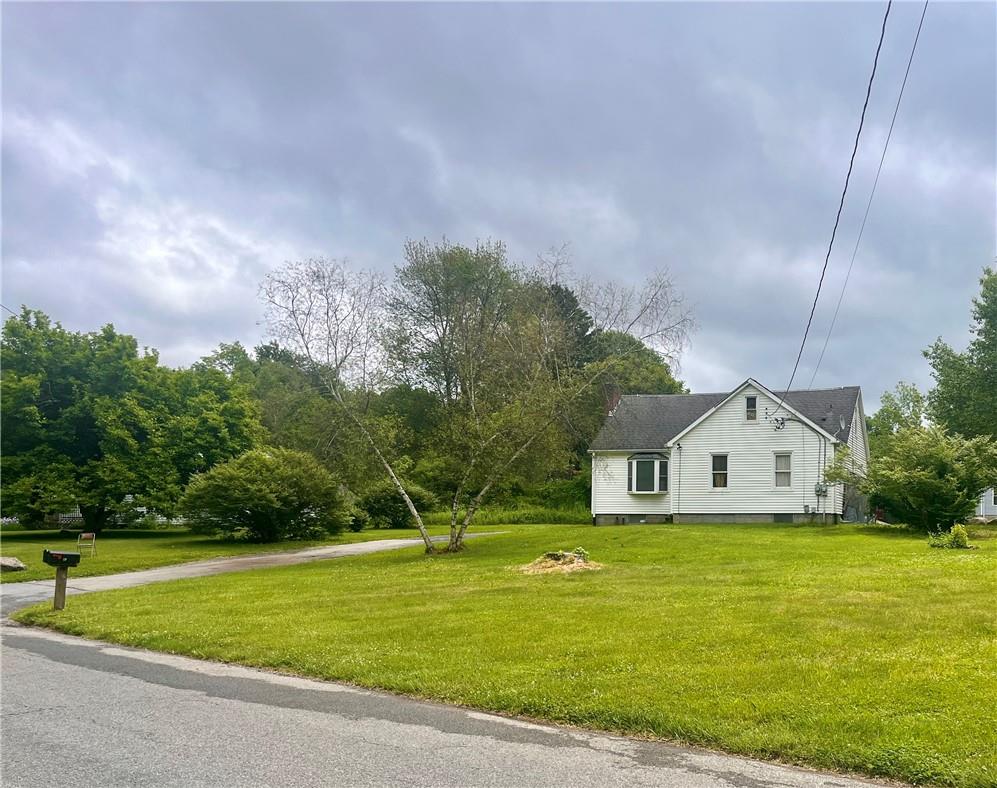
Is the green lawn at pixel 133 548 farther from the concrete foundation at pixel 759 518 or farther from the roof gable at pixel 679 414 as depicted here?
the concrete foundation at pixel 759 518

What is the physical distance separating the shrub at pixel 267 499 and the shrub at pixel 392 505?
5.90m

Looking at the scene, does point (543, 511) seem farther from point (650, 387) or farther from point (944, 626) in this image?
point (944, 626)

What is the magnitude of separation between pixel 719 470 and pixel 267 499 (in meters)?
17.2

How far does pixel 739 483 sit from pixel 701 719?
25535mm

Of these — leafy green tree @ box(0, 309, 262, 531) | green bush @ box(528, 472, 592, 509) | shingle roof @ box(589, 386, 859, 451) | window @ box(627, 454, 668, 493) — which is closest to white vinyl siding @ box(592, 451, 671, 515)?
window @ box(627, 454, 668, 493)

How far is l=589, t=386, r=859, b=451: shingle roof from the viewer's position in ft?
101

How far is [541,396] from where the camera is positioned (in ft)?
70.4

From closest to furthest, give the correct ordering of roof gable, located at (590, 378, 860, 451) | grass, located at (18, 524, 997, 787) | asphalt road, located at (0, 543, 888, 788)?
1. asphalt road, located at (0, 543, 888, 788)
2. grass, located at (18, 524, 997, 787)
3. roof gable, located at (590, 378, 860, 451)

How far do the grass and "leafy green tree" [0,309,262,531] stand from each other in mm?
19631

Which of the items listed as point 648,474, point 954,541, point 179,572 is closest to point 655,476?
point 648,474

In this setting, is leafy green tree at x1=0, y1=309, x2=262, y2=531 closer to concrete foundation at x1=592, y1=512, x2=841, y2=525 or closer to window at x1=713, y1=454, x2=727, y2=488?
concrete foundation at x1=592, y1=512, x2=841, y2=525

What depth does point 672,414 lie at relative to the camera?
3397 cm

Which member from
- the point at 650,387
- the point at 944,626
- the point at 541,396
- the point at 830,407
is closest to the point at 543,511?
the point at 650,387

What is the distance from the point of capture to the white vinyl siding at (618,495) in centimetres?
3209
